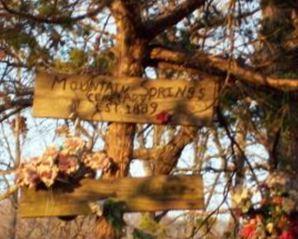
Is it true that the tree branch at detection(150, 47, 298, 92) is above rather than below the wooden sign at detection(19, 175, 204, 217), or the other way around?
above

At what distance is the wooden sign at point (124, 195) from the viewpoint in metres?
4.04

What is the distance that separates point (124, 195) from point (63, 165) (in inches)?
13.8

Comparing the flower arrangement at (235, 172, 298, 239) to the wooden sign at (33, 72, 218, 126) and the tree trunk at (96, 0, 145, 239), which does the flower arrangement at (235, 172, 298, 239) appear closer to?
the wooden sign at (33, 72, 218, 126)

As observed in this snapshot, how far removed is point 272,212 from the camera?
5.03 meters

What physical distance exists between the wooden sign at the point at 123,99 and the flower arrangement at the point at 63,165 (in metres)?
0.18

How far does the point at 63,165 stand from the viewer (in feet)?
13.4

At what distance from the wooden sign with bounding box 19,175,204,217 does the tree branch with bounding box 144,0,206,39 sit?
0.90m

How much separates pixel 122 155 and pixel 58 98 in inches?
18.2

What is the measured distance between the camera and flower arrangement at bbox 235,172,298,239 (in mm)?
4938

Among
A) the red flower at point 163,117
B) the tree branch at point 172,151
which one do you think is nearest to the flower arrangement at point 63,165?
the red flower at point 163,117

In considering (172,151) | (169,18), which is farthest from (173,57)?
(172,151)

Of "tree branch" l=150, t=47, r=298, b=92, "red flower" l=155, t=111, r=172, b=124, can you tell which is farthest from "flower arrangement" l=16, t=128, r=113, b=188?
"tree branch" l=150, t=47, r=298, b=92

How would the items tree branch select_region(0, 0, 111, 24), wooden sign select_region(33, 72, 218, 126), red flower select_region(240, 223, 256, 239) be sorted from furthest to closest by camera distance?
red flower select_region(240, 223, 256, 239) → tree branch select_region(0, 0, 111, 24) → wooden sign select_region(33, 72, 218, 126)

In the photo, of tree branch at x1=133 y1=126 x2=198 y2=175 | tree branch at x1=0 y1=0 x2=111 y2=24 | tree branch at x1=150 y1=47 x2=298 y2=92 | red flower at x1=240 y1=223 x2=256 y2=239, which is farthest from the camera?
tree branch at x1=133 y1=126 x2=198 y2=175
